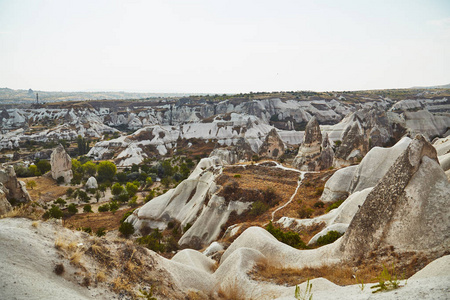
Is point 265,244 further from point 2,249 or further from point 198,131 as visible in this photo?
point 198,131

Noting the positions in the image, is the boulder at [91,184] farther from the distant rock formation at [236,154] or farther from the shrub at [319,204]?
the shrub at [319,204]

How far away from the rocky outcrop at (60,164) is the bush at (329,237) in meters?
56.5

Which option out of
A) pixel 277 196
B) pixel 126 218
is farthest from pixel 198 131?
pixel 277 196

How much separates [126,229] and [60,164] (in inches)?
1311

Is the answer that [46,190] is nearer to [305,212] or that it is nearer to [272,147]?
[272,147]

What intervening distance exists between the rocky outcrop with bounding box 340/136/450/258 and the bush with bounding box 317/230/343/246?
3475 millimetres

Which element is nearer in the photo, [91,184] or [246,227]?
[246,227]

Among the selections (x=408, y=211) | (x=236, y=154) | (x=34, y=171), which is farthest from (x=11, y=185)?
(x=408, y=211)

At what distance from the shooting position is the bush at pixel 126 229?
32.7 m

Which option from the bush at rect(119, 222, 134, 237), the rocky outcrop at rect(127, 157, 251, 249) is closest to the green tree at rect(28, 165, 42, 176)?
the rocky outcrop at rect(127, 157, 251, 249)

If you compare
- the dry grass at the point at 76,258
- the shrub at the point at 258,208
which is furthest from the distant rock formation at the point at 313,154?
the dry grass at the point at 76,258

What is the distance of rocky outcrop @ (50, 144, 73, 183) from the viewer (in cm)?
5591

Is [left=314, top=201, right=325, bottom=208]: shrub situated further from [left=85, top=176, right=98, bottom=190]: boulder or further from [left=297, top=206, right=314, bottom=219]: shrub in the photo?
[left=85, top=176, right=98, bottom=190]: boulder

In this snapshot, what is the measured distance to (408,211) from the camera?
33.1ft
